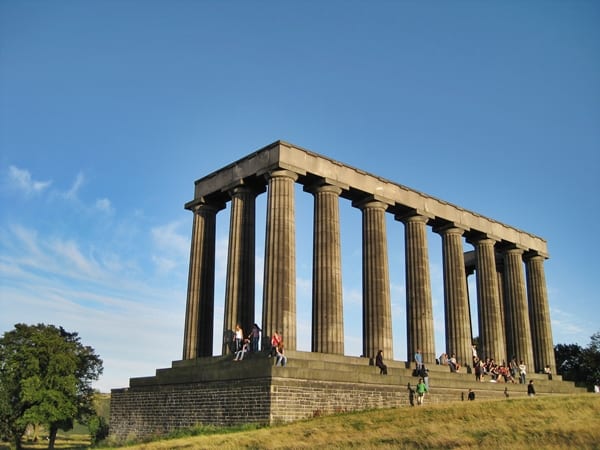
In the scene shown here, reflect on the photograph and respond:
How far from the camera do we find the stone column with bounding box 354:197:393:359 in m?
45.2

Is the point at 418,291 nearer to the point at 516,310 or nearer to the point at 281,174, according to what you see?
the point at 516,310

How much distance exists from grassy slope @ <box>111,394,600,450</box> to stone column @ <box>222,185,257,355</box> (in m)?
12.0

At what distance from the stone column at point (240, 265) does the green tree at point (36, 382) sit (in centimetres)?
3887

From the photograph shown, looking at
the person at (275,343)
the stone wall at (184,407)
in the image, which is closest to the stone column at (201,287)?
the stone wall at (184,407)

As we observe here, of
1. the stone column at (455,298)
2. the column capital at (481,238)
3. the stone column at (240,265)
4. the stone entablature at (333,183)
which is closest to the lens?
the stone column at (240,265)

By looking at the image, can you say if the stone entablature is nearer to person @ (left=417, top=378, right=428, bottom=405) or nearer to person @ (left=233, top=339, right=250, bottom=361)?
person @ (left=233, top=339, right=250, bottom=361)

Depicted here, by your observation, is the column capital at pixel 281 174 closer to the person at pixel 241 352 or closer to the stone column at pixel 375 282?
the stone column at pixel 375 282

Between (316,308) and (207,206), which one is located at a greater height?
(207,206)

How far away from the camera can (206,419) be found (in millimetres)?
36594

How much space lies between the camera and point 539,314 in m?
62.0

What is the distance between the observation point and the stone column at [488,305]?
2173 inches

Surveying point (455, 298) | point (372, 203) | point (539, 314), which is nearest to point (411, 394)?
point (372, 203)

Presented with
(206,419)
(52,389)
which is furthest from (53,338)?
(206,419)

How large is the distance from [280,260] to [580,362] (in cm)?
6917
